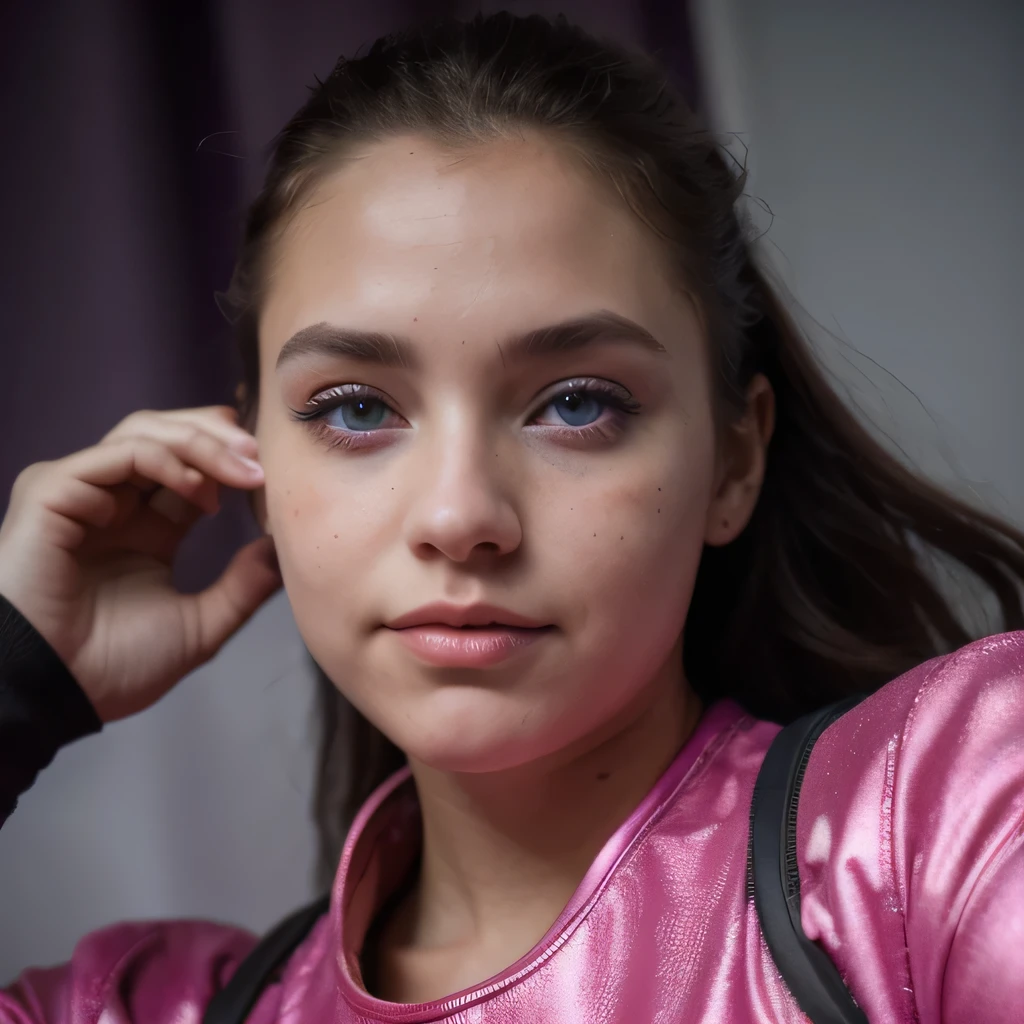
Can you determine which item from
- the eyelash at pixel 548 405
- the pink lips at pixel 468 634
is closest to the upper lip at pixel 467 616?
the pink lips at pixel 468 634

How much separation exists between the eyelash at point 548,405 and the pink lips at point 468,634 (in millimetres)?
138

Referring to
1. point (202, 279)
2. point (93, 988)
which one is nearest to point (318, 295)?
point (202, 279)

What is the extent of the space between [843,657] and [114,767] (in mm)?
898

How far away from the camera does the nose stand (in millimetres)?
750

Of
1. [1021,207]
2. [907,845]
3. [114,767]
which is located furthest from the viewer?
[114,767]

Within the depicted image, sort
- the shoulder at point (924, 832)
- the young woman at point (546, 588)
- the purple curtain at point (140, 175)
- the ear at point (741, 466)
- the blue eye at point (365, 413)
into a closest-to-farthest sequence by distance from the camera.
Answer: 1. the shoulder at point (924, 832)
2. the young woman at point (546, 588)
3. the blue eye at point (365, 413)
4. the ear at point (741, 466)
5. the purple curtain at point (140, 175)

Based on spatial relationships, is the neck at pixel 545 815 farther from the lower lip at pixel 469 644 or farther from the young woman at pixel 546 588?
the lower lip at pixel 469 644

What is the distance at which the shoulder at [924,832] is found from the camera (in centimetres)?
64

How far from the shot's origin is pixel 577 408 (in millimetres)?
839

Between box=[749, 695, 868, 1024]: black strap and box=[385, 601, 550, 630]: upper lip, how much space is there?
201mm

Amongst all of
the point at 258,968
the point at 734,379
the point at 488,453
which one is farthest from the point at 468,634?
the point at 258,968

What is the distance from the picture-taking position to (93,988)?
1.00 m

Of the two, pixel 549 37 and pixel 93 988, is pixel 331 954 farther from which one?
pixel 549 37

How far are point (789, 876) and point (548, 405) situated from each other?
0.37m
